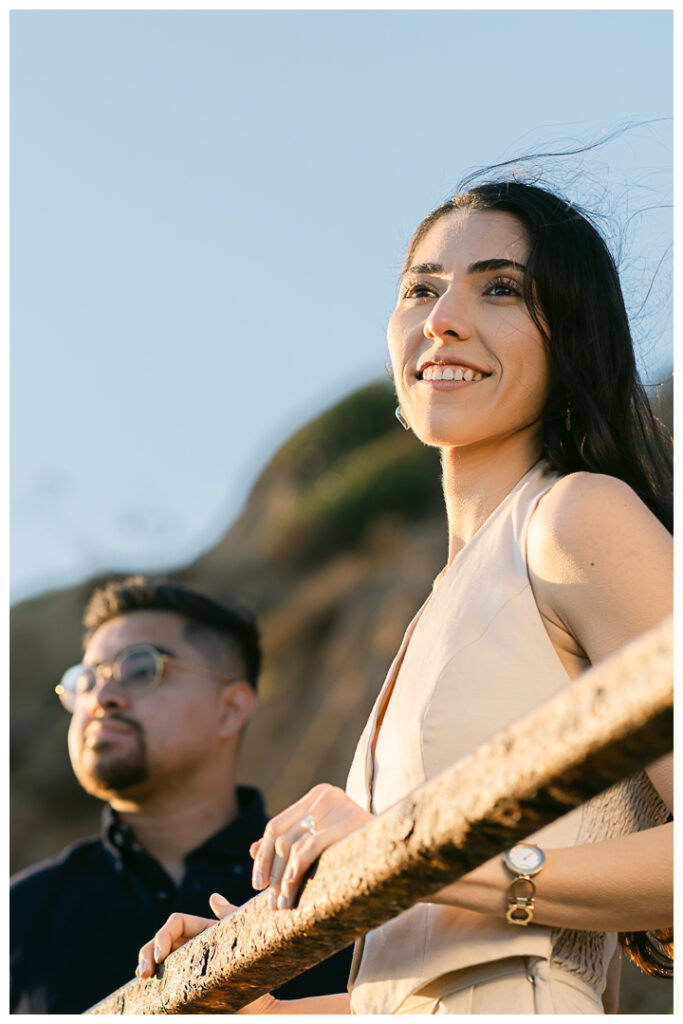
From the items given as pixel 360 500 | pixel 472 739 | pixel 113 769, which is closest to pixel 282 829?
pixel 472 739

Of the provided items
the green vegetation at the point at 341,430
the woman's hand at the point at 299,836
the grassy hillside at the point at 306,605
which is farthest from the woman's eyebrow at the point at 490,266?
the green vegetation at the point at 341,430

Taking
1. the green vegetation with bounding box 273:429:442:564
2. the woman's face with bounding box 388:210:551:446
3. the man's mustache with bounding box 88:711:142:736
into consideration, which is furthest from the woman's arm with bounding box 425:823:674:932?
the green vegetation with bounding box 273:429:442:564

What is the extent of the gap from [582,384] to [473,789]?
2.69ft

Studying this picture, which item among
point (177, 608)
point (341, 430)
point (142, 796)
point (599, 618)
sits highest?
point (599, 618)

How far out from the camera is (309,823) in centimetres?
151

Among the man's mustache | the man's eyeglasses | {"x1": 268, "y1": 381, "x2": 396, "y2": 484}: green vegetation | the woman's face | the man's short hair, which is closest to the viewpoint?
the woman's face

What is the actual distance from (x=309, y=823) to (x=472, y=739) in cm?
22

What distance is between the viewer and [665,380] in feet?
6.73

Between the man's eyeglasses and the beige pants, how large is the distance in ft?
9.80

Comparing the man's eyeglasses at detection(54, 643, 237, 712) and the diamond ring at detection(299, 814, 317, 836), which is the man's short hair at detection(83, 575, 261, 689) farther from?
the diamond ring at detection(299, 814, 317, 836)

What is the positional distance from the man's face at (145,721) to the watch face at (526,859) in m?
2.88

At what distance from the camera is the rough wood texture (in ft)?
3.29

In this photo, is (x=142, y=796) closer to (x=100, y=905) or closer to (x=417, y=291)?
(x=100, y=905)
